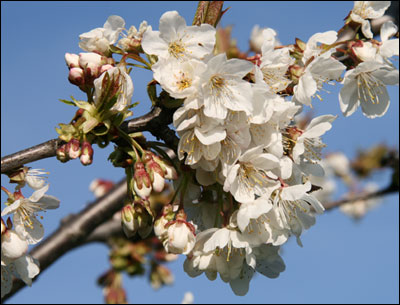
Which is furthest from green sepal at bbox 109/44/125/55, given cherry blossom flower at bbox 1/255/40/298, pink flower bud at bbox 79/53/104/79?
cherry blossom flower at bbox 1/255/40/298

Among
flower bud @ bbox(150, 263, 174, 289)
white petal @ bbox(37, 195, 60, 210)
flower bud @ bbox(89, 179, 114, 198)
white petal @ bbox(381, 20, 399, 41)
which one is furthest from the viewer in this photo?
flower bud @ bbox(89, 179, 114, 198)

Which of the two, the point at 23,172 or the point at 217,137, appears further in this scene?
the point at 23,172

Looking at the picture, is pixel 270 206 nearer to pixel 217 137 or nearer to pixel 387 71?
pixel 217 137

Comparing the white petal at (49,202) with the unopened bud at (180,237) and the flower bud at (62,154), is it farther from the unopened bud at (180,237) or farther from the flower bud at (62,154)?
the unopened bud at (180,237)

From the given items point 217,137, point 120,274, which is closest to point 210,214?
point 217,137

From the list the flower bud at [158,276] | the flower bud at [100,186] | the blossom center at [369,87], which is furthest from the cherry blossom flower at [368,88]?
the flower bud at [100,186]

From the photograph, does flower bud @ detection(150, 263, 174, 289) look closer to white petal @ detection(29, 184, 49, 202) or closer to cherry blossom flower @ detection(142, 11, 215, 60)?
white petal @ detection(29, 184, 49, 202)

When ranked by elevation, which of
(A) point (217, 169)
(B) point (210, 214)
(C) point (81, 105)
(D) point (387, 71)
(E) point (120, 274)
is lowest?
(E) point (120, 274)
